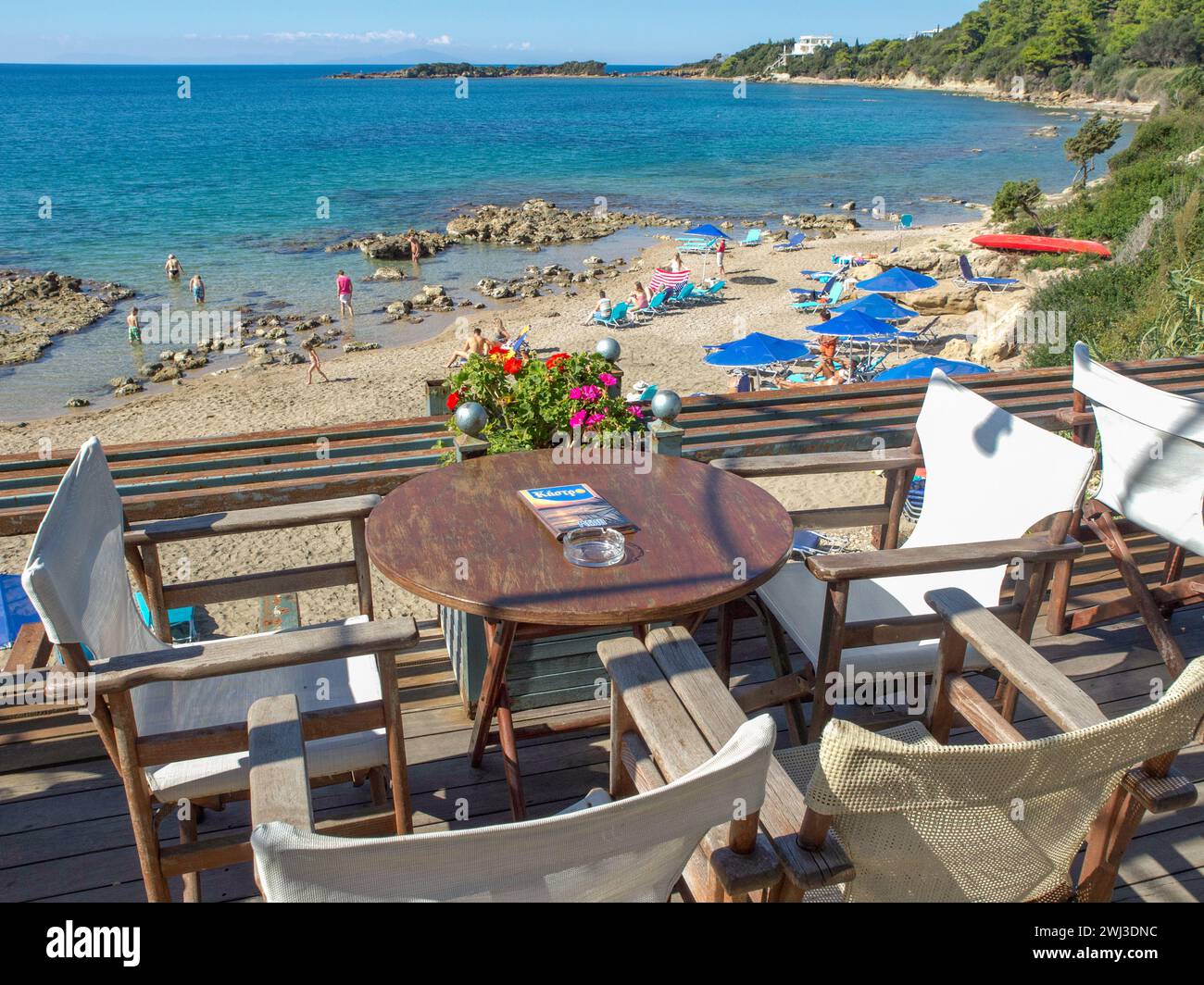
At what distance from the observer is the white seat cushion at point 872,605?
255 centimetres

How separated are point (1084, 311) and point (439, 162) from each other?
154 ft

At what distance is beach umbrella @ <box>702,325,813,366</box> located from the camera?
13.0 m

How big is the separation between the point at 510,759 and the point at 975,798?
1509mm

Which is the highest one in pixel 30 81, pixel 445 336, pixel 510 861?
pixel 30 81

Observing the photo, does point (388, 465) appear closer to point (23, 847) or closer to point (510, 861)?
point (23, 847)

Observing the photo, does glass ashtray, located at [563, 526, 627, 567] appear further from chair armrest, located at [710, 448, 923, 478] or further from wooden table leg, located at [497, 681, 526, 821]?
chair armrest, located at [710, 448, 923, 478]

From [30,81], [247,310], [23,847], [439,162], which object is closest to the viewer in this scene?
[23,847]

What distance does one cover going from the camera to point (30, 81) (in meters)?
126

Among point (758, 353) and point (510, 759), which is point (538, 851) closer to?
point (510, 759)

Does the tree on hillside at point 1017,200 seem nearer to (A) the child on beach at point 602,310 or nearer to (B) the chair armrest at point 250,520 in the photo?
(A) the child on beach at point 602,310

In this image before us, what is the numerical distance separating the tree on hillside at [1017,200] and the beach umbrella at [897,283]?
1033 cm

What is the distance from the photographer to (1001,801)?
4.28ft

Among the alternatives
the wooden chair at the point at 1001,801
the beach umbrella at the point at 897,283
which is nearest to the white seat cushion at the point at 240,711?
the wooden chair at the point at 1001,801
